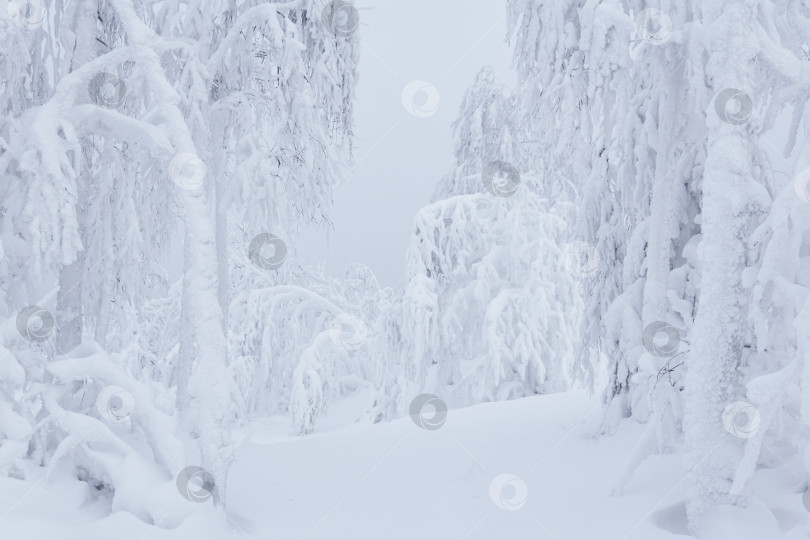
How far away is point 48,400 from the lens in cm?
518

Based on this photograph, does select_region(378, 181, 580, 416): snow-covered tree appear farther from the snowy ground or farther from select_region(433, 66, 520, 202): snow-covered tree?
the snowy ground

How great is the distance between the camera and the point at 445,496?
6.14 m

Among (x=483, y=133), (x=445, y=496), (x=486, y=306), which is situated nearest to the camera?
(x=445, y=496)

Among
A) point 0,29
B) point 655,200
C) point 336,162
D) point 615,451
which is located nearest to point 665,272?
point 655,200

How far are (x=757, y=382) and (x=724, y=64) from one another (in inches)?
86.9

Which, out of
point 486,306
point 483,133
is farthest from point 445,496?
point 483,133

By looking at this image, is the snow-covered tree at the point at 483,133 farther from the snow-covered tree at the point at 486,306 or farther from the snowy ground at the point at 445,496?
the snowy ground at the point at 445,496

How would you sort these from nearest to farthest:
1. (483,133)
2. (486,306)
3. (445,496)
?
(445,496) < (486,306) < (483,133)

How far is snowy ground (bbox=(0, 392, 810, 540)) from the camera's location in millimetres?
4465

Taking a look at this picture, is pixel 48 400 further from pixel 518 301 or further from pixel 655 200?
pixel 518 301

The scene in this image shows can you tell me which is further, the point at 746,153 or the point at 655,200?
the point at 655,200

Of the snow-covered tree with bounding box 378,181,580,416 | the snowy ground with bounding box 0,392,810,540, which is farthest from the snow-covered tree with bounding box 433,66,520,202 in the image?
the snowy ground with bounding box 0,392,810,540

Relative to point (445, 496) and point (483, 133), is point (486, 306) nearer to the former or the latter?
point (483, 133)

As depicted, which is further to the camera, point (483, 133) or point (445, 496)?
point (483, 133)
